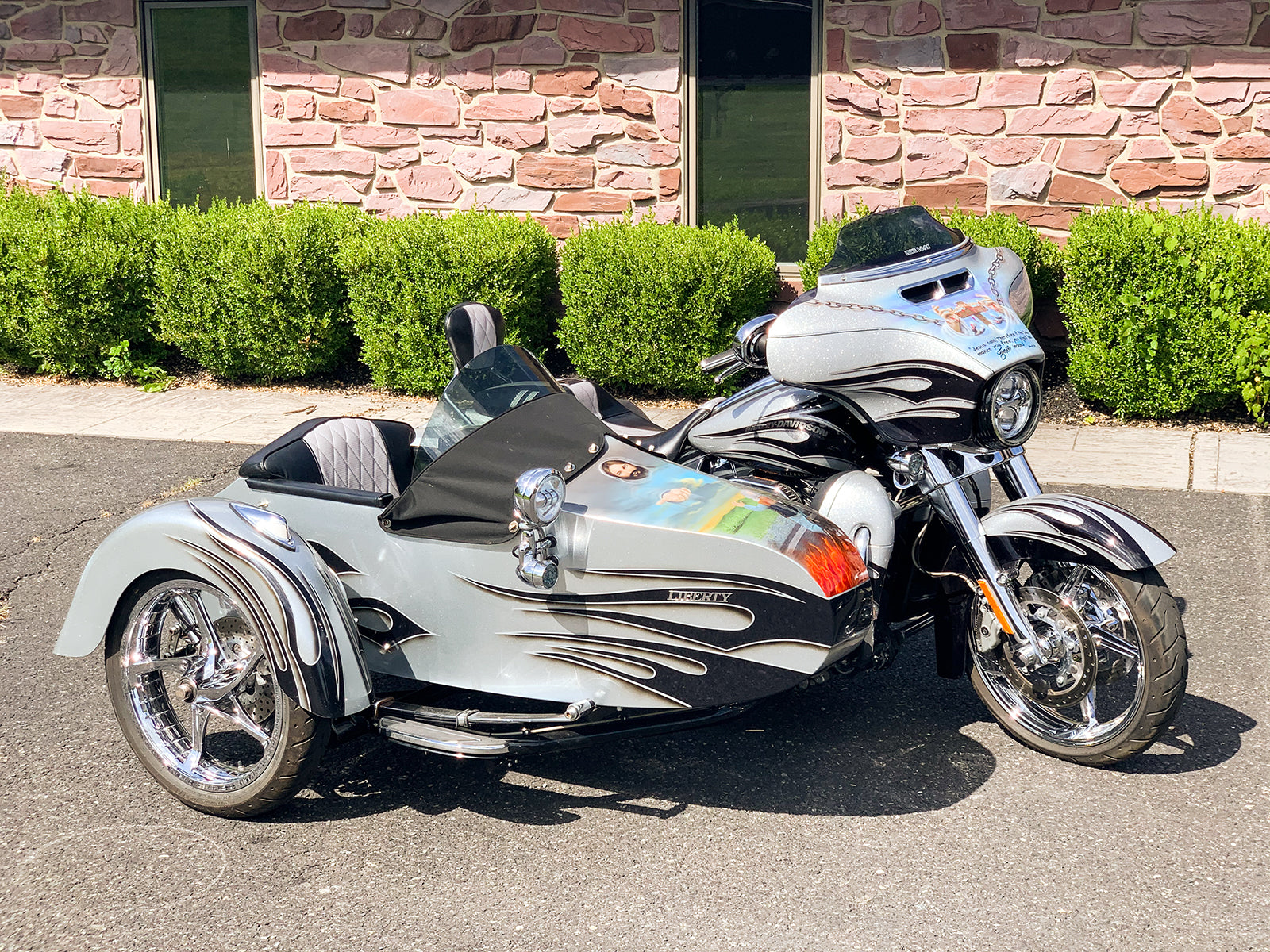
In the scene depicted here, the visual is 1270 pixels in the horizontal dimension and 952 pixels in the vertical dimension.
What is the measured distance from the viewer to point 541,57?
995 centimetres

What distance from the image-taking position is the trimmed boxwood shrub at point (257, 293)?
940cm

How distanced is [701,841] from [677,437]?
1.36m

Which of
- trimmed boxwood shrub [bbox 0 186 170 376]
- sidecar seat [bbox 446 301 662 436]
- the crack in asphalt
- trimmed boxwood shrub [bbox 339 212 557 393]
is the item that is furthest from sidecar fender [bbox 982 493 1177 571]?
trimmed boxwood shrub [bbox 0 186 170 376]

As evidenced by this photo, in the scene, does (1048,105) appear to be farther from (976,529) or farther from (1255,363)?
(976,529)

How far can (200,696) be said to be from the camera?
12.6ft

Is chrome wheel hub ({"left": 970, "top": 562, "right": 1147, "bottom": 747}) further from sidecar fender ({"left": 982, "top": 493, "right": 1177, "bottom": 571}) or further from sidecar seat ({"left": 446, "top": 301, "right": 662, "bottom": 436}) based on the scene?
sidecar seat ({"left": 446, "top": 301, "right": 662, "bottom": 436})

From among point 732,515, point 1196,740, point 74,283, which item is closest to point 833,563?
point 732,515

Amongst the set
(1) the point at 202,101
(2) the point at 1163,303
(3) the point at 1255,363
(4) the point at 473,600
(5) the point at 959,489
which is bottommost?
(4) the point at 473,600

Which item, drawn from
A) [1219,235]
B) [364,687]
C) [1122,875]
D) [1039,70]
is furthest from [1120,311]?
[364,687]

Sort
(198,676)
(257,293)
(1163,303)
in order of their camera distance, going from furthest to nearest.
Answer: (257,293) → (1163,303) → (198,676)

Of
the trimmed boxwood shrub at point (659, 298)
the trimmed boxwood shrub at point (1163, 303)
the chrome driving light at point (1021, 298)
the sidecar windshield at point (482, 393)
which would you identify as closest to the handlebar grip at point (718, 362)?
the sidecar windshield at point (482, 393)

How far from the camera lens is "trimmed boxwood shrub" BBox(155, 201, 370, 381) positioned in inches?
370

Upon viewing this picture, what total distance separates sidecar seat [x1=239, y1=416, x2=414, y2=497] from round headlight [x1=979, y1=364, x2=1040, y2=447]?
1.83 m

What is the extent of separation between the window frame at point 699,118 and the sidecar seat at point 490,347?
5.01 m
